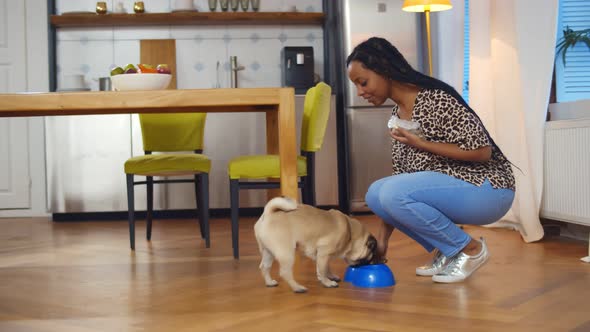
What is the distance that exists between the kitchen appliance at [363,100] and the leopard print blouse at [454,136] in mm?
2729

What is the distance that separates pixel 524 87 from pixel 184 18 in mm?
2923

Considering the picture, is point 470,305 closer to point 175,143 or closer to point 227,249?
point 227,249

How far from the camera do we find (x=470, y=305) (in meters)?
2.15

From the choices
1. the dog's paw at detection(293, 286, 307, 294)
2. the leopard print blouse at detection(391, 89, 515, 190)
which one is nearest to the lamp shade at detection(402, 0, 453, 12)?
the leopard print blouse at detection(391, 89, 515, 190)

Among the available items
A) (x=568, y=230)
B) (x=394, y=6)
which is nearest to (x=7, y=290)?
(x=568, y=230)

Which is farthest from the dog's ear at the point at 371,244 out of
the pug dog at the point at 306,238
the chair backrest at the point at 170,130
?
the chair backrest at the point at 170,130

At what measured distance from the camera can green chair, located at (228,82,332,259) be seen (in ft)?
10.5

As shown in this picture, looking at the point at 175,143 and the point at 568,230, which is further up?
the point at 175,143

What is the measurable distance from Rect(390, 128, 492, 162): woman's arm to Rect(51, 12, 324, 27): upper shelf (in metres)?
3.38

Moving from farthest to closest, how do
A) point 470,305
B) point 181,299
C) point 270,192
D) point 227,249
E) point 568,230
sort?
point 270,192, point 568,230, point 227,249, point 181,299, point 470,305

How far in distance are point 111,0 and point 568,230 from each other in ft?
12.7

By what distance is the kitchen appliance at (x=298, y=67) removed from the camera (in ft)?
17.9

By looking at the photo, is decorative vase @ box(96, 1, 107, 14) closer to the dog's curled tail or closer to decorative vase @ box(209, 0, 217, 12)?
decorative vase @ box(209, 0, 217, 12)

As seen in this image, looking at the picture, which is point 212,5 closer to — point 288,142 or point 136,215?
point 136,215
